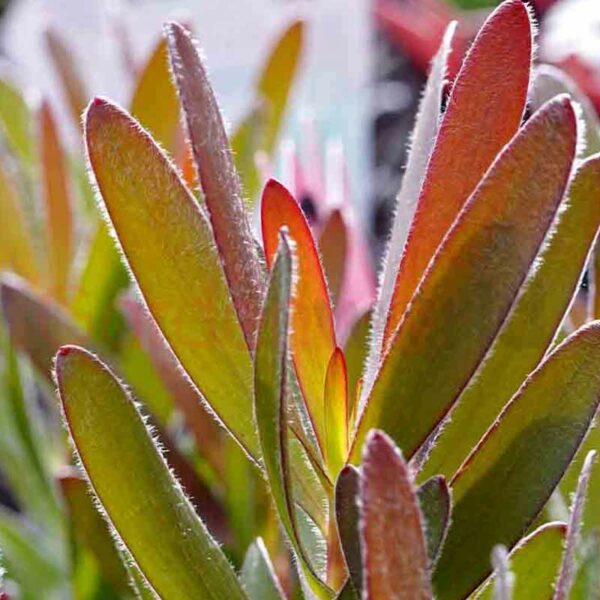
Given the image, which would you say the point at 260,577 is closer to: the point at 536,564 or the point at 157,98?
the point at 536,564

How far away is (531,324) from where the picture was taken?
0.36 m

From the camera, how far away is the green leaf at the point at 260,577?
43 centimetres

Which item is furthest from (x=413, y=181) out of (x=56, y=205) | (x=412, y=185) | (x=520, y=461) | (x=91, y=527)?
(x=56, y=205)

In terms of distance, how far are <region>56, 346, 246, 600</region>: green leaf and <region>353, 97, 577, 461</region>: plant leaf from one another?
0.22ft

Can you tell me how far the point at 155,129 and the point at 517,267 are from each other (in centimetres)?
44

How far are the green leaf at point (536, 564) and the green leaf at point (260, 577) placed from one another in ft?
0.25

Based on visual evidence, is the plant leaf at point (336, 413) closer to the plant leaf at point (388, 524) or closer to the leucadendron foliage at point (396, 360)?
the leucadendron foliage at point (396, 360)

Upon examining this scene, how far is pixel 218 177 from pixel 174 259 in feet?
0.12

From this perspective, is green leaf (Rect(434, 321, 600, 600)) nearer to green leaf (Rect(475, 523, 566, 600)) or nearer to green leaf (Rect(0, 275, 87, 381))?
green leaf (Rect(475, 523, 566, 600))

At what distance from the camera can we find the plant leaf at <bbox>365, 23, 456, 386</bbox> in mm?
395

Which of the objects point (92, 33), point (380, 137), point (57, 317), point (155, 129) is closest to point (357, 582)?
point (57, 317)

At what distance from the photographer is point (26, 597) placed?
738 millimetres

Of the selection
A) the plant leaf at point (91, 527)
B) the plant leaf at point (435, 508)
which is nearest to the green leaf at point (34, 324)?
the plant leaf at point (91, 527)

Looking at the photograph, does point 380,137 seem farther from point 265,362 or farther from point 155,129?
point 265,362
